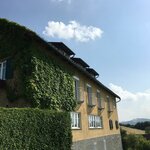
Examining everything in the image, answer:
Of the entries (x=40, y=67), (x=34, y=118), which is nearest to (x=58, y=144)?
(x=34, y=118)

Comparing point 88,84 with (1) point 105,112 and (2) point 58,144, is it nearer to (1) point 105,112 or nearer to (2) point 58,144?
(1) point 105,112

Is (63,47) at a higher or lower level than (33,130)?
higher

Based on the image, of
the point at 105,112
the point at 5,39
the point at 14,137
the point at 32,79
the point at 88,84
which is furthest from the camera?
the point at 105,112

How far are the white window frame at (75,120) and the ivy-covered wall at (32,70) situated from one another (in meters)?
1.28

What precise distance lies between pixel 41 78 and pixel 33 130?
437 centimetres

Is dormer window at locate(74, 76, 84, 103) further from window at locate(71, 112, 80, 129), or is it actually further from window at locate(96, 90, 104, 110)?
window at locate(96, 90, 104, 110)

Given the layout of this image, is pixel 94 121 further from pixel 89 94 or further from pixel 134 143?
pixel 134 143

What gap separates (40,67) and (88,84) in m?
8.91

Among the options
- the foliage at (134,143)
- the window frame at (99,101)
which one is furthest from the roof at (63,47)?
the foliage at (134,143)

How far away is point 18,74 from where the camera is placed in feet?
50.3

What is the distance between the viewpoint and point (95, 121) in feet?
79.3

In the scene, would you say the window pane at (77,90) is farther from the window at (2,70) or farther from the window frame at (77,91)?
the window at (2,70)

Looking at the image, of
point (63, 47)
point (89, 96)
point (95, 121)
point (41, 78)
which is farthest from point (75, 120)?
point (63, 47)

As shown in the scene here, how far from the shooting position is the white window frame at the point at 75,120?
18.6m
